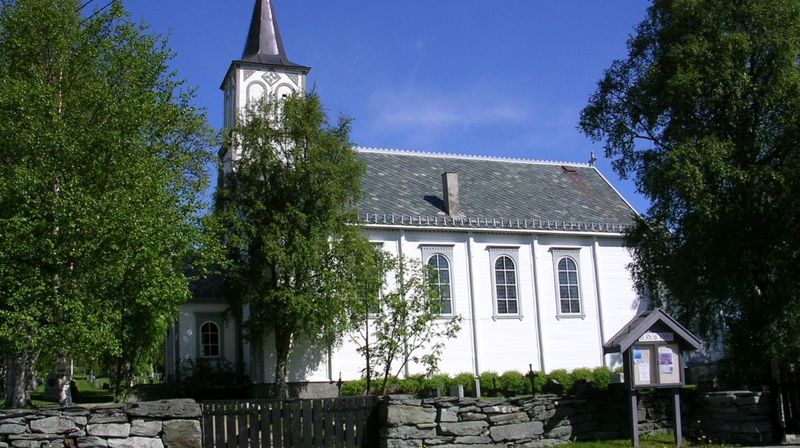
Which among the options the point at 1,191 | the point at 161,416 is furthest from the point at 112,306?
the point at 161,416

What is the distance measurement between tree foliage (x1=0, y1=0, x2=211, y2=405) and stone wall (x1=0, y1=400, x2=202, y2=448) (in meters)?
3.84

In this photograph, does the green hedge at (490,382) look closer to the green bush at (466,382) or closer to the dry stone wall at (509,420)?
the green bush at (466,382)

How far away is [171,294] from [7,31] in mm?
8587

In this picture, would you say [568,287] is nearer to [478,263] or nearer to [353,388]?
[478,263]

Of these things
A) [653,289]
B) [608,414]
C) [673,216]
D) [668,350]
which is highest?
[673,216]

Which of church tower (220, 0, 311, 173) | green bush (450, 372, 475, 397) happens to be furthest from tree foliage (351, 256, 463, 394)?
church tower (220, 0, 311, 173)

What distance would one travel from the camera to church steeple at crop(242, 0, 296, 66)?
118 ft

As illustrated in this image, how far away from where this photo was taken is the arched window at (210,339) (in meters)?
33.8

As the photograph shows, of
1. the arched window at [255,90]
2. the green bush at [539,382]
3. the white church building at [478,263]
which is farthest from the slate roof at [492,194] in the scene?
the green bush at [539,382]

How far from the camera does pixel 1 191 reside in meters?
17.8

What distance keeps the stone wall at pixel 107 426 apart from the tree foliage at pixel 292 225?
12416 mm

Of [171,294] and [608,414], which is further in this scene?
[171,294]

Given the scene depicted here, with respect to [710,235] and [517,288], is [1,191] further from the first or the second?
[517,288]

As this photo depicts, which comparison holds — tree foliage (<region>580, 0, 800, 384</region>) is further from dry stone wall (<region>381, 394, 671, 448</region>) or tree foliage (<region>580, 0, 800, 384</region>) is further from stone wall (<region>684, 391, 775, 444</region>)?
dry stone wall (<region>381, 394, 671, 448</region>)
